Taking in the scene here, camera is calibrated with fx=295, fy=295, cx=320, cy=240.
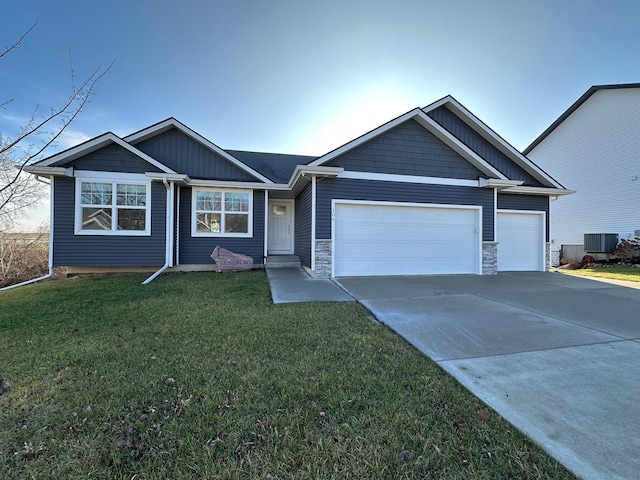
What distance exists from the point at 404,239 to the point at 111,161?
964 cm

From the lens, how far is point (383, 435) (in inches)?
84.4

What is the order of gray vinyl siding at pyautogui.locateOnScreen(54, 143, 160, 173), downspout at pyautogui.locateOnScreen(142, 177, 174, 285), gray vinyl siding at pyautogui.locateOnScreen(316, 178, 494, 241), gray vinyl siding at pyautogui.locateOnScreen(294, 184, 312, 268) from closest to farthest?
gray vinyl siding at pyautogui.locateOnScreen(316, 178, 494, 241) → gray vinyl siding at pyautogui.locateOnScreen(54, 143, 160, 173) → downspout at pyautogui.locateOnScreen(142, 177, 174, 285) → gray vinyl siding at pyautogui.locateOnScreen(294, 184, 312, 268)

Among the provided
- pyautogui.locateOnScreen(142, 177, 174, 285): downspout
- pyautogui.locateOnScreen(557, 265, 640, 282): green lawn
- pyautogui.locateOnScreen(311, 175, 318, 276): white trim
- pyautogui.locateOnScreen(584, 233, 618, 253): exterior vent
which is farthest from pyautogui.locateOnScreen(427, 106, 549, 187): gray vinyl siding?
pyautogui.locateOnScreen(142, 177, 174, 285): downspout

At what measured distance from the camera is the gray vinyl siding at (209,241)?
10242 millimetres

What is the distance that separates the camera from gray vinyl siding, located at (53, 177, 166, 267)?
906 cm

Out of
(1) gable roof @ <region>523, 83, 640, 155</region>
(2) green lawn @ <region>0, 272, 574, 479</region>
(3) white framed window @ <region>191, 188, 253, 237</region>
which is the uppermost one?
(1) gable roof @ <region>523, 83, 640, 155</region>

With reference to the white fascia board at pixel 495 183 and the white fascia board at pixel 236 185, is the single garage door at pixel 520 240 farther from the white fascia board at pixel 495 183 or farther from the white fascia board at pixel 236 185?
the white fascia board at pixel 236 185

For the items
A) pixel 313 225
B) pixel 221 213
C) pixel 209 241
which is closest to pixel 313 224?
pixel 313 225

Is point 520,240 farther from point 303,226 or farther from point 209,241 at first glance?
point 209,241

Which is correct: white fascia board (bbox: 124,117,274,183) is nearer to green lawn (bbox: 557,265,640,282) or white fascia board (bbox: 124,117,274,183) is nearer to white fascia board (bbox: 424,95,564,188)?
white fascia board (bbox: 424,95,564,188)

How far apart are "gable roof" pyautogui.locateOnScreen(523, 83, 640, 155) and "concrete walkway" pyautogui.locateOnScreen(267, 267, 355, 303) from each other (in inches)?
807

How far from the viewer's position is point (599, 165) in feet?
57.6

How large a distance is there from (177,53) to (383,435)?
475 inches

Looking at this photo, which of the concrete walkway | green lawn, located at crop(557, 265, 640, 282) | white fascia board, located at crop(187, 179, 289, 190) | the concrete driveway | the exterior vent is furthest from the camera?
the exterior vent
